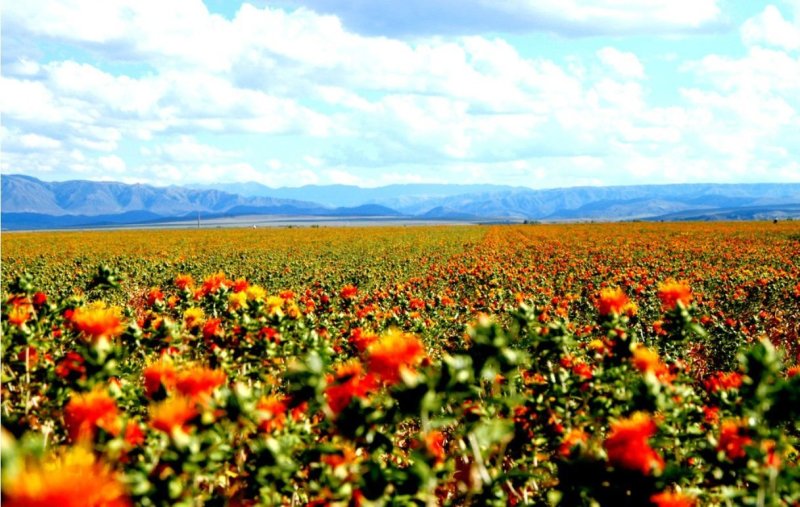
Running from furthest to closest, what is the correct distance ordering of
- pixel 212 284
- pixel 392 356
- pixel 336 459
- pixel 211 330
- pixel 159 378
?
pixel 212 284
pixel 211 330
pixel 159 378
pixel 336 459
pixel 392 356

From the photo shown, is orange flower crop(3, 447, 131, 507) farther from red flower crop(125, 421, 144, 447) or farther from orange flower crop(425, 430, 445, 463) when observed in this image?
orange flower crop(425, 430, 445, 463)

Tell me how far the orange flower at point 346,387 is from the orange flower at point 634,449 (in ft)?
3.02

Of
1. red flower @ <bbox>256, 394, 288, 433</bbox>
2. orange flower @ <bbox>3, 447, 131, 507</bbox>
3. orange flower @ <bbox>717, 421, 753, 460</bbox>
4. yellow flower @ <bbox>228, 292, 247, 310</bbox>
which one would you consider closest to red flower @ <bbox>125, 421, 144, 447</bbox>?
red flower @ <bbox>256, 394, 288, 433</bbox>

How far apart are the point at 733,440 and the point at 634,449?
0.62 metres

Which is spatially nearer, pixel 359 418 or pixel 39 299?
pixel 359 418

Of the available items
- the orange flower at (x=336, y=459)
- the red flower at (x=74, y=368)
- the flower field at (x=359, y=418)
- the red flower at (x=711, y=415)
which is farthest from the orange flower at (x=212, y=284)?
the red flower at (x=711, y=415)

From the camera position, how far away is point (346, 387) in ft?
8.13

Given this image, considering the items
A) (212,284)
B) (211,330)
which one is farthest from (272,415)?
(212,284)

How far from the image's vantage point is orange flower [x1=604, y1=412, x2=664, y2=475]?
6.91 feet

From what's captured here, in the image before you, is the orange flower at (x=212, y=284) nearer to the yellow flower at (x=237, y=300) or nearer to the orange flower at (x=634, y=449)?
the yellow flower at (x=237, y=300)

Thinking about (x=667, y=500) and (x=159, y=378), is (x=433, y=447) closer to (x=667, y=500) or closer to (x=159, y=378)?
(x=667, y=500)

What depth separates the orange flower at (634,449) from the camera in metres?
2.11

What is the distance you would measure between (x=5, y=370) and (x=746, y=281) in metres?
13.9

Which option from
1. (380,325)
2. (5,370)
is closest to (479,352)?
(5,370)
